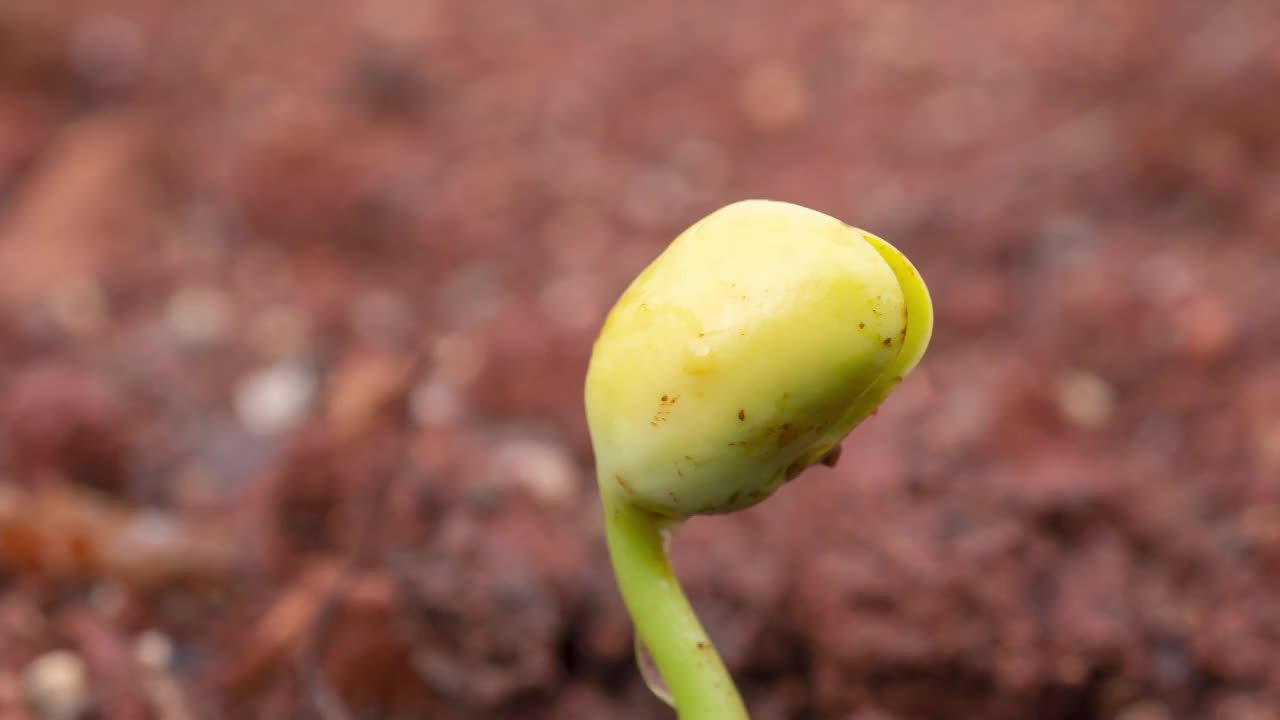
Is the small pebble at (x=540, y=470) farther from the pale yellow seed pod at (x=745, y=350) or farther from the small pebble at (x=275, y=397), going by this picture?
the pale yellow seed pod at (x=745, y=350)

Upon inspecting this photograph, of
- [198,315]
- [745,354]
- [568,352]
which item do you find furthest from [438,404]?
[745,354]

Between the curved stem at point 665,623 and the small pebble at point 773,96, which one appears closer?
the curved stem at point 665,623

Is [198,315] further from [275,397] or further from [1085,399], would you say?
[1085,399]

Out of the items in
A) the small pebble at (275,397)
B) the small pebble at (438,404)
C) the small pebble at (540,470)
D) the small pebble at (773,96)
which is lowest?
the small pebble at (275,397)

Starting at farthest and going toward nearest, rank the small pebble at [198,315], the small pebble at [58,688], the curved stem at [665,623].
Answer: the small pebble at [198,315] → the small pebble at [58,688] → the curved stem at [665,623]

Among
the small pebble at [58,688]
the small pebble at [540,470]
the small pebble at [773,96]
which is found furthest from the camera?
the small pebble at [773,96]

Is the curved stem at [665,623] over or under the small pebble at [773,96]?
over

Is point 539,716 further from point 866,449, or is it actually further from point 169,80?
point 169,80

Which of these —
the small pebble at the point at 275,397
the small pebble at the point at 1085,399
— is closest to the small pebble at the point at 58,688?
the small pebble at the point at 275,397
